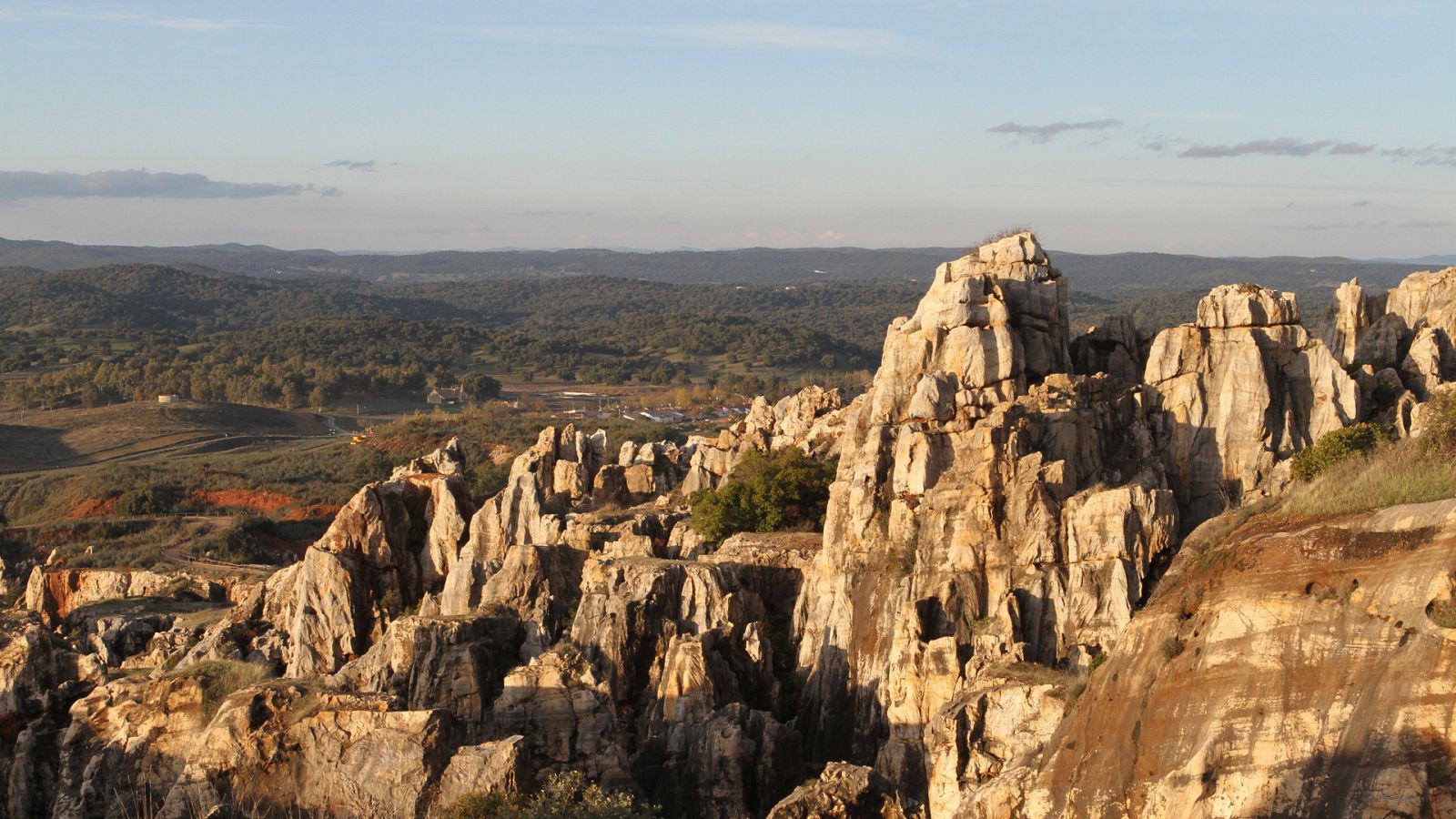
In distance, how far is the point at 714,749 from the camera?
31750mm

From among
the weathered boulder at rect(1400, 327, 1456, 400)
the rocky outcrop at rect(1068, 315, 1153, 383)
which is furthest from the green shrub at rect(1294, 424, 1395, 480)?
the rocky outcrop at rect(1068, 315, 1153, 383)

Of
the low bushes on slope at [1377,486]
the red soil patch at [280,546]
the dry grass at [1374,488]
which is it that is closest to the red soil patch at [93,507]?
the red soil patch at [280,546]

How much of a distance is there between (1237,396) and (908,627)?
12.2 m

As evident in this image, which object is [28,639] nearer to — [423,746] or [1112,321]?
[423,746]

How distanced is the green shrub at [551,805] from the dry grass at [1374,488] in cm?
1107

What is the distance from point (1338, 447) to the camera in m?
38.5

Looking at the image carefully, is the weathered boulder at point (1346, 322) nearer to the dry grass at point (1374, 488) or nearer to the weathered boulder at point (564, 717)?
the dry grass at point (1374, 488)

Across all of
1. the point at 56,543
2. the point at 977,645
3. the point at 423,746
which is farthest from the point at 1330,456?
the point at 56,543

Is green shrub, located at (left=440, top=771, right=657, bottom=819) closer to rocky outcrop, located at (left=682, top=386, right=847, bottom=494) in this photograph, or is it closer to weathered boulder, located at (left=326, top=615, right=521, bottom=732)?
weathered boulder, located at (left=326, top=615, right=521, bottom=732)

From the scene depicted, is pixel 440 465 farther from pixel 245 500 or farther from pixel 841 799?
pixel 245 500

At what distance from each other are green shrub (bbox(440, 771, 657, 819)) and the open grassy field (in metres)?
100

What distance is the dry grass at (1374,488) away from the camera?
22.1 m

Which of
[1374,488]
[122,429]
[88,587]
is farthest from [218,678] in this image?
[122,429]

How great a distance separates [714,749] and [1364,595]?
14746 mm
